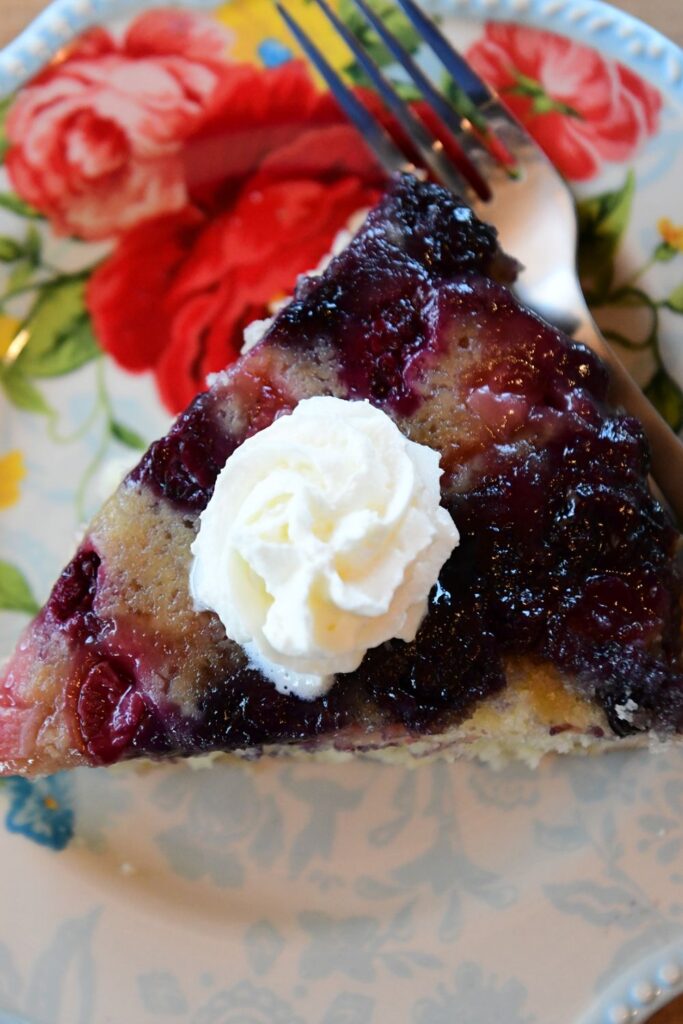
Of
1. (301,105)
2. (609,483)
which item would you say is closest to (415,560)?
(609,483)

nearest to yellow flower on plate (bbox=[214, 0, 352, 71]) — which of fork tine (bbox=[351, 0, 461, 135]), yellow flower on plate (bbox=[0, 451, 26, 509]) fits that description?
fork tine (bbox=[351, 0, 461, 135])

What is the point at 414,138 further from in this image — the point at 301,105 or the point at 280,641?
the point at 280,641

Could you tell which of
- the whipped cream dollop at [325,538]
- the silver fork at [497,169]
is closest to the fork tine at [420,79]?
the silver fork at [497,169]

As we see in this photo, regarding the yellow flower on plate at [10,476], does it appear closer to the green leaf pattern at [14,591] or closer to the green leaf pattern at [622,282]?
the green leaf pattern at [14,591]

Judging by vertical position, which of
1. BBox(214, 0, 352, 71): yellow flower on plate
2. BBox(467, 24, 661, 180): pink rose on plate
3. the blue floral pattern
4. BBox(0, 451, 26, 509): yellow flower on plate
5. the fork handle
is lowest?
the fork handle

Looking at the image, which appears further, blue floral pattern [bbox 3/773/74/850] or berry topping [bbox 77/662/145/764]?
blue floral pattern [bbox 3/773/74/850]

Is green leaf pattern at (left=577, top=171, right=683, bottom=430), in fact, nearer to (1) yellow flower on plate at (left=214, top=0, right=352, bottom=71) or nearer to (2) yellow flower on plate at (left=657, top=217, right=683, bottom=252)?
(2) yellow flower on plate at (left=657, top=217, right=683, bottom=252)
